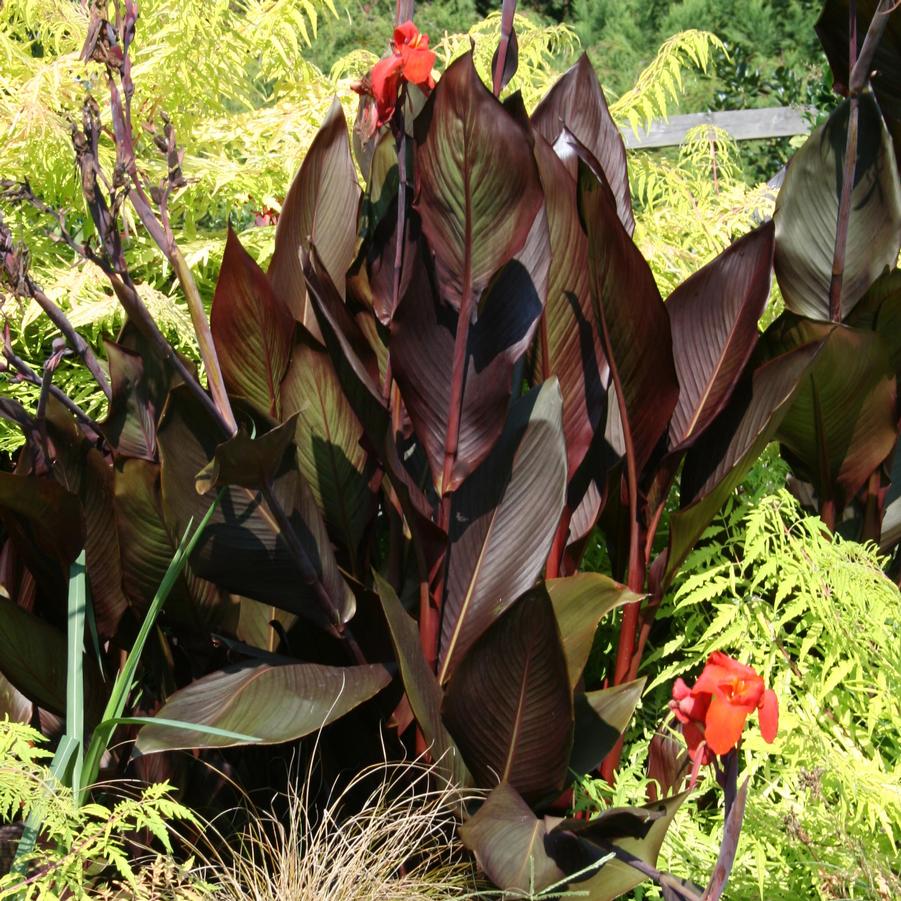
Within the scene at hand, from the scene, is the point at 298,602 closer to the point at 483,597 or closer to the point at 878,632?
the point at 483,597

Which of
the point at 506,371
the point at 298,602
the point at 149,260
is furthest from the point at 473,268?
the point at 149,260

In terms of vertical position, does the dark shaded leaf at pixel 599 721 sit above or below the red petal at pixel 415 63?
below

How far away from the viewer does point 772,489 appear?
2.17 metres

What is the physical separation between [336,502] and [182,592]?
11.5 inches

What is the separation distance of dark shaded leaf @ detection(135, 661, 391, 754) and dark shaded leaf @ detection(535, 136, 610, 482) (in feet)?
1.77

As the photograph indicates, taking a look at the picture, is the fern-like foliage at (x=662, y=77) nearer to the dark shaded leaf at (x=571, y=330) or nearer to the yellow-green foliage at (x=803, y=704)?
the dark shaded leaf at (x=571, y=330)

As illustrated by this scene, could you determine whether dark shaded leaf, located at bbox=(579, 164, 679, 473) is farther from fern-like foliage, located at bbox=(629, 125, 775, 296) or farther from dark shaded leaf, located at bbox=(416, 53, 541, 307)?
fern-like foliage, located at bbox=(629, 125, 775, 296)

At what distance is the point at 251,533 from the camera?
170 cm

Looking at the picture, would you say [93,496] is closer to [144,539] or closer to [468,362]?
[144,539]

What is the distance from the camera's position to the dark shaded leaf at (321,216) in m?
2.04

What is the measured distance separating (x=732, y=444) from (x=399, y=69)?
85 centimetres

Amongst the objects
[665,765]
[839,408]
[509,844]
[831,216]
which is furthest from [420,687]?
[831,216]

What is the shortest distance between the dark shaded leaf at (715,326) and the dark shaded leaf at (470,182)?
46cm

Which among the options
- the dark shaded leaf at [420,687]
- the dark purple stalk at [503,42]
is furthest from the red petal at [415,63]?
the dark shaded leaf at [420,687]
